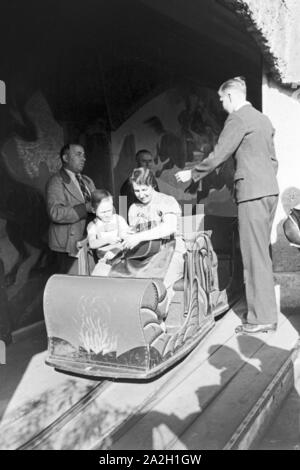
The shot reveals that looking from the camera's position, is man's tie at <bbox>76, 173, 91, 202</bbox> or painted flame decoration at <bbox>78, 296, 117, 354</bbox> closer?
painted flame decoration at <bbox>78, 296, 117, 354</bbox>

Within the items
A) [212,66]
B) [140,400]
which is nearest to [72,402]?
[140,400]

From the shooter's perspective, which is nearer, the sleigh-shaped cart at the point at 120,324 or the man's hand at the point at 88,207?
the sleigh-shaped cart at the point at 120,324

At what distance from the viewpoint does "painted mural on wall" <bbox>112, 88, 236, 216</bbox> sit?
Result: 7.44 meters

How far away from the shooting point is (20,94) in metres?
5.19

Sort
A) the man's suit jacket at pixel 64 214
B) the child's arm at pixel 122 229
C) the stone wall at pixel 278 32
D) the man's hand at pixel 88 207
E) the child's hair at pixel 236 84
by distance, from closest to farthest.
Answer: the child's hair at pixel 236 84
the child's arm at pixel 122 229
the stone wall at pixel 278 32
the man's suit jacket at pixel 64 214
the man's hand at pixel 88 207

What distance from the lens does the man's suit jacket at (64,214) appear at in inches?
179

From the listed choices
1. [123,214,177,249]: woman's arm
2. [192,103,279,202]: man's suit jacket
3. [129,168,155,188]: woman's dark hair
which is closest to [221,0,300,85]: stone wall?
[192,103,279,202]: man's suit jacket

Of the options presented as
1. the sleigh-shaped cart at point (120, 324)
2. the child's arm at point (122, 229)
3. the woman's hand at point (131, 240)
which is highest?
the child's arm at point (122, 229)

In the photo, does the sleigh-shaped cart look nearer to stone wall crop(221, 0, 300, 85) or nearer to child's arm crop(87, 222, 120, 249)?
child's arm crop(87, 222, 120, 249)

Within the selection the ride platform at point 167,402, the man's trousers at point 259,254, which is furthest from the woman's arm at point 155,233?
the ride platform at point 167,402

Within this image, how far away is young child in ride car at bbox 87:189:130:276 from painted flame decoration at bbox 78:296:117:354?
2.01 ft

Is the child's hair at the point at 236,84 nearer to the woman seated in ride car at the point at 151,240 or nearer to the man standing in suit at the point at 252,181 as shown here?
the man standing in suit at the point at 252,181

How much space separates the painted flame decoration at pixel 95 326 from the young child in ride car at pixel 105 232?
61cm

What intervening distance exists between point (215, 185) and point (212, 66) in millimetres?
2300
